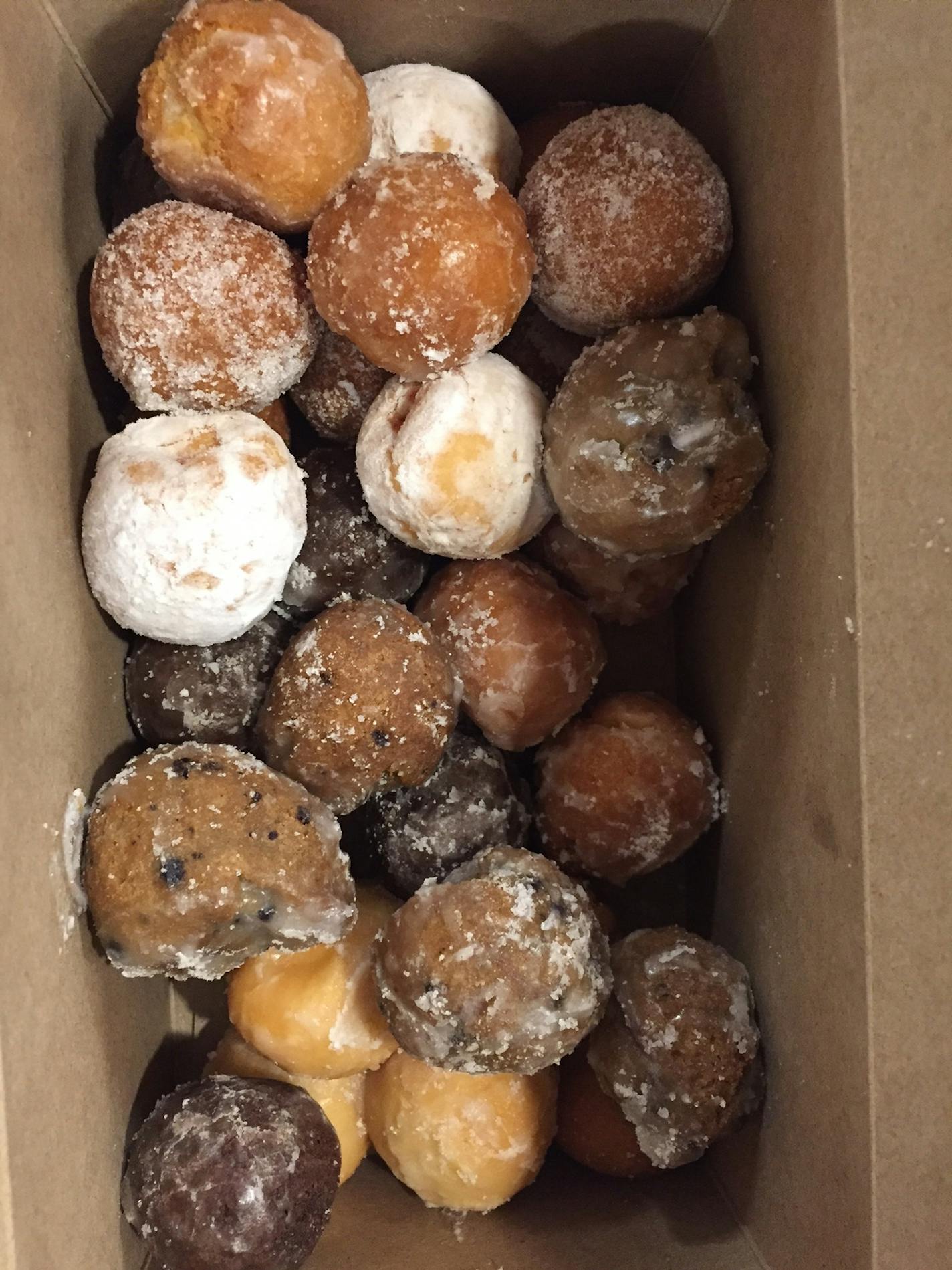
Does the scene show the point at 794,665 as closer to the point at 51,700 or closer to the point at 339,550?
the point at 339,550

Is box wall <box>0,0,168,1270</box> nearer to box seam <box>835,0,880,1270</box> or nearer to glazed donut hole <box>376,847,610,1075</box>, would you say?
glazed donut hole <box>376,847,610,1075</box>

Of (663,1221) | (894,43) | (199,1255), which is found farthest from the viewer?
(663,1221)

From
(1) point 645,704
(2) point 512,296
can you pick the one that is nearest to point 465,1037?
(1) point 645,704

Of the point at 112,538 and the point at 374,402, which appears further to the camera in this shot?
the point at 374,402

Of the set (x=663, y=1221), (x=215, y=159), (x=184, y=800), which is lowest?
(x=663, y=1221)

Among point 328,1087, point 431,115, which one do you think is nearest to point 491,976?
point 328,1087

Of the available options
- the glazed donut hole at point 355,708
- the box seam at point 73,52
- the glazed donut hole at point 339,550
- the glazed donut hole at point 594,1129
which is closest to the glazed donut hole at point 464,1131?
the glazed donut hole at point 594,1129

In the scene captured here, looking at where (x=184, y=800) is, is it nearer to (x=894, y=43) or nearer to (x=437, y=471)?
(x=437, y=471)
